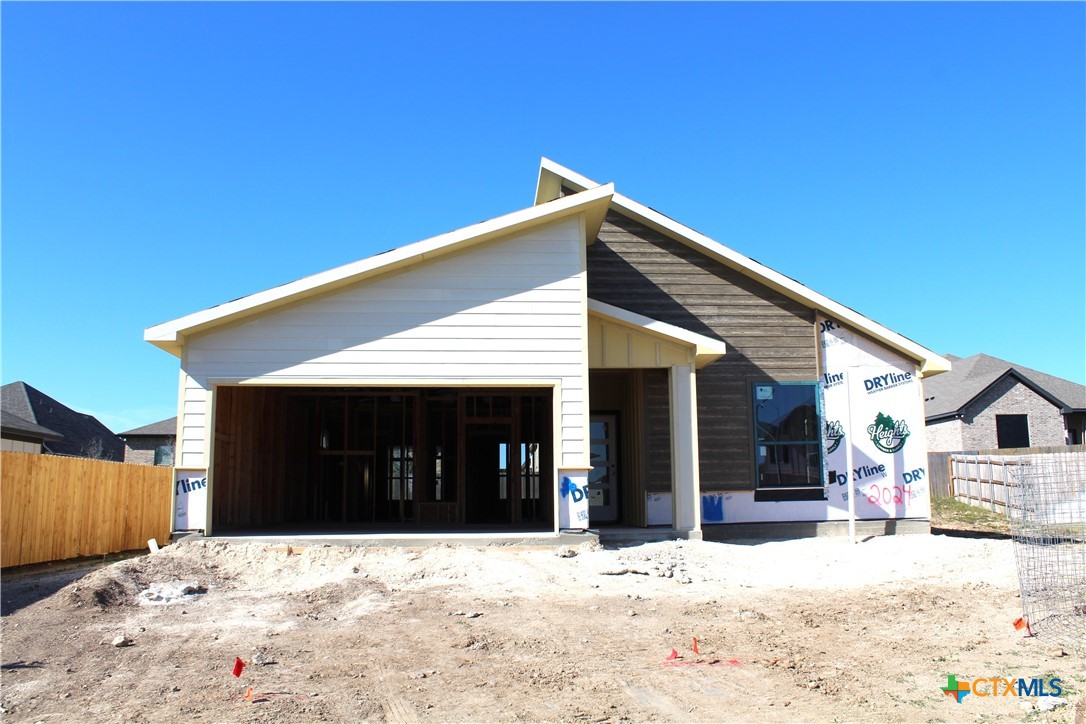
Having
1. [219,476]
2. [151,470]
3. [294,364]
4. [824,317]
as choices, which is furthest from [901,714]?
[151,470]

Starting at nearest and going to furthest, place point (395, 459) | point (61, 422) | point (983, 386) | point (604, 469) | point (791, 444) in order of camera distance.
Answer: point (791, 444), point (604, 469), point (395, 459), point (983, 386), point (61, 422)

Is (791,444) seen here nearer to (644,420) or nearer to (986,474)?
(644,420)

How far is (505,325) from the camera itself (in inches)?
477

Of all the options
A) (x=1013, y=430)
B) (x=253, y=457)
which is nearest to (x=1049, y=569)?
(x=253, y=457)

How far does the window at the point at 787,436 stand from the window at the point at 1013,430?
64.8ft

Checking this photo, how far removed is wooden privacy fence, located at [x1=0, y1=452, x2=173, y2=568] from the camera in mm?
11555

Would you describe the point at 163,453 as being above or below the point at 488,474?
above

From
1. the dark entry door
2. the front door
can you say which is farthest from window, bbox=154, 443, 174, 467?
the front door

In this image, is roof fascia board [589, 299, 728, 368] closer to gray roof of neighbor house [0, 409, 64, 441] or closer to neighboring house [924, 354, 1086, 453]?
gray roof of neighbor house [0, 409, 64, 441]

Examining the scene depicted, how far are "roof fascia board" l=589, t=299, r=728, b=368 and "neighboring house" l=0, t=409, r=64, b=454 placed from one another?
1997 centimetres

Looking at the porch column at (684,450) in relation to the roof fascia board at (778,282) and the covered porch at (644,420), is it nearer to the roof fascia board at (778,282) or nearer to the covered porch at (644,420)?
the covered porch at (644,420)

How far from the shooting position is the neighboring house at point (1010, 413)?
99.6ft

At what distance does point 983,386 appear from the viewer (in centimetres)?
3047

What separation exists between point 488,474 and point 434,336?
242 inches
